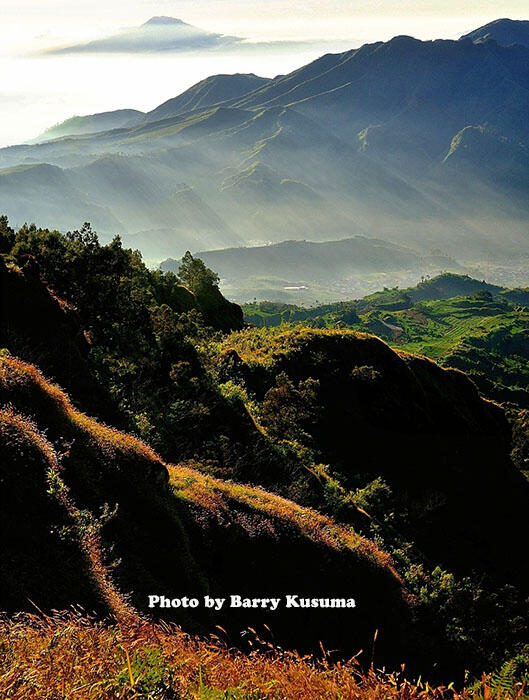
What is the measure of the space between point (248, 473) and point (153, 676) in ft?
89.5

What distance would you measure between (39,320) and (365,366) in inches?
1544

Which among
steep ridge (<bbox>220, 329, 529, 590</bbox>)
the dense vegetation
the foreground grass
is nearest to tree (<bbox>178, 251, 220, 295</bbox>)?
the dense vegetation

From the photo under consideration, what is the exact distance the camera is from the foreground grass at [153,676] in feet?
20.5

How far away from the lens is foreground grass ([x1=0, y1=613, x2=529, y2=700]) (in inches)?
245

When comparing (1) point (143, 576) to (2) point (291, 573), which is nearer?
(1) point (143, 576)

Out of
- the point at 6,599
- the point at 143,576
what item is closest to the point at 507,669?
the point at 6,599

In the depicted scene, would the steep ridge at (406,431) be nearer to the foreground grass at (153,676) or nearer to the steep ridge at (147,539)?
the steep ridge at (147,539)

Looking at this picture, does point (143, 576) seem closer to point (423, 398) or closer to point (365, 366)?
point (365, 366)

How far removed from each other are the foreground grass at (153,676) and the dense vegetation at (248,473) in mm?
416

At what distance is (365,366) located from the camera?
59.1 m

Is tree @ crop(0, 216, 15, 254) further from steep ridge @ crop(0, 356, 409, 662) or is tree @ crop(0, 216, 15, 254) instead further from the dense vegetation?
steep ridge @ crop(0, 356, 409, 662)

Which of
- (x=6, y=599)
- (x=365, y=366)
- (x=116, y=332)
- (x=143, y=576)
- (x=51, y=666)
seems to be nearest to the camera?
(x=51, y=666)

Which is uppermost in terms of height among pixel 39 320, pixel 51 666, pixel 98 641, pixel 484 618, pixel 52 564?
pixel 39 320

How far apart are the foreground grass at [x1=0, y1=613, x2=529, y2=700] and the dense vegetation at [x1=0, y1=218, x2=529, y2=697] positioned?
42 centimetres
